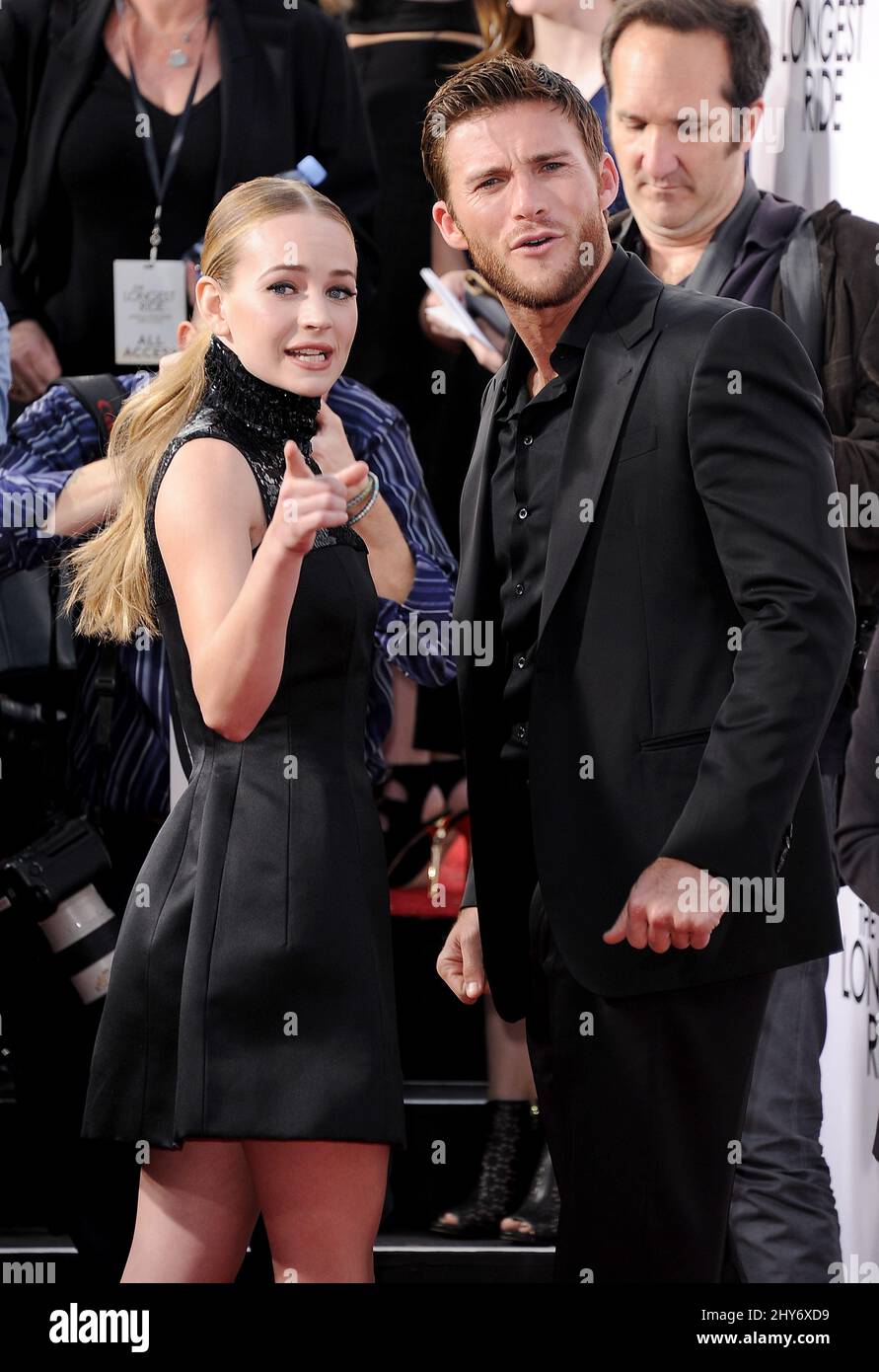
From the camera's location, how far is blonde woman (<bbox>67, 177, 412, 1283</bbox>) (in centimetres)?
223

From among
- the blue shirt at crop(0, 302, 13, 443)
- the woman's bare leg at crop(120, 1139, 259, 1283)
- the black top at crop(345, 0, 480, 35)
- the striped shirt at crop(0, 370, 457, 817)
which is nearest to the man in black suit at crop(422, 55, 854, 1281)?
the woman's bare leg at crop(120, 1139, 259, 1283)

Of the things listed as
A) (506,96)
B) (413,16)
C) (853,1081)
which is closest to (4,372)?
(413,16)

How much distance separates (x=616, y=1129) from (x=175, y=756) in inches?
52.4

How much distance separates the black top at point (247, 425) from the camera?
230 cm

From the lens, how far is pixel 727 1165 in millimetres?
2332

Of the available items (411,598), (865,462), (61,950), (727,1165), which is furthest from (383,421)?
(727,1165)

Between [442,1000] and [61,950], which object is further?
[442,1000]

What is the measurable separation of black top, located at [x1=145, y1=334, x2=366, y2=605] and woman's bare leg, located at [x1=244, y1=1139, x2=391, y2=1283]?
0.70 m

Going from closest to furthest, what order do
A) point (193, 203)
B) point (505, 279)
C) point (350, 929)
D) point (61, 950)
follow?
point (350, 929), point (505, 279), point (61, 950), point (193, 203)

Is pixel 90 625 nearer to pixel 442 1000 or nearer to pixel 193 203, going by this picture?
pixel 193 203

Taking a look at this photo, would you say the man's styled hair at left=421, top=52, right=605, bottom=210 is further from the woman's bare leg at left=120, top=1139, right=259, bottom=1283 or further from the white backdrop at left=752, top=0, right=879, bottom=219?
the woman's bare leg at left=120, top=1139, right=259, bottom=1283

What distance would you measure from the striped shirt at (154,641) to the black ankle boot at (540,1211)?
31.1 inches

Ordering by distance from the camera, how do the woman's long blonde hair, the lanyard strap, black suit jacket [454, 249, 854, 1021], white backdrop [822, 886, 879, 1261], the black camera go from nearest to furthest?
black suit jacket [454, 249, 854, 1021] → the woman's long blonde hair → the black camera → white backdrop [822, 886, 879, 1261] → the lanyard strap

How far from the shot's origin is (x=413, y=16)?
3.97m
